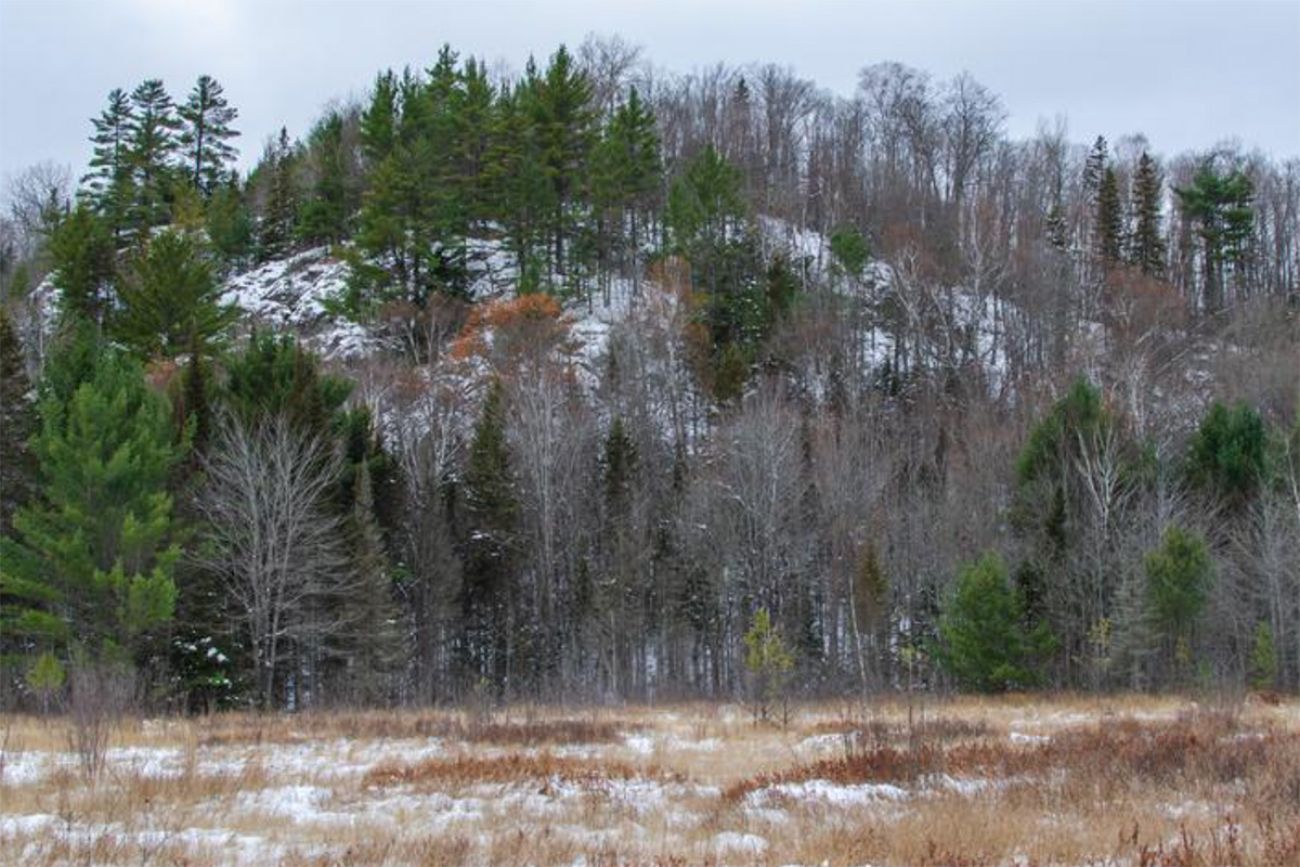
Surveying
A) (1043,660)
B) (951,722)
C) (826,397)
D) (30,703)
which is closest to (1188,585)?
(1043,660)

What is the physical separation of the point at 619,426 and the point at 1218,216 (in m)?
45.0

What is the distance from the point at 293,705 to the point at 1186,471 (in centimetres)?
2828

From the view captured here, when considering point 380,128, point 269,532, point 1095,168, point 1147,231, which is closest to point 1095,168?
point 1095,168

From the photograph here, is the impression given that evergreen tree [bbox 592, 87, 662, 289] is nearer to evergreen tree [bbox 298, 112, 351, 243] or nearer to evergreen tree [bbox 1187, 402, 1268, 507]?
evergreen tree [bbox 298, 112, 351, 243]

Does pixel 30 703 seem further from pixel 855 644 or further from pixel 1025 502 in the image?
pixel 1025 502

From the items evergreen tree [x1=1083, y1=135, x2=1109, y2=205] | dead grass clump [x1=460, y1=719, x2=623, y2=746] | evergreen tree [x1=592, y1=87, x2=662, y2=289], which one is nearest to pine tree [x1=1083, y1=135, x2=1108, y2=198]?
evergreen tree [x1=1083, y1=135, x2=1109, y2=205]

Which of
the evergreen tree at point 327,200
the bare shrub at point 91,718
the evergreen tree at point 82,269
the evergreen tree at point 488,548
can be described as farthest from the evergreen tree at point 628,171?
the bare shrub at point 91,718

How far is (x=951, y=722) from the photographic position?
17.4 meters

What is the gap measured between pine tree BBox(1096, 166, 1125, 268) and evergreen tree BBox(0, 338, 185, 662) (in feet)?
186

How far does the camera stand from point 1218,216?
67562 millimetres

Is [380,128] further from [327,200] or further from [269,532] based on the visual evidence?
[269,532]

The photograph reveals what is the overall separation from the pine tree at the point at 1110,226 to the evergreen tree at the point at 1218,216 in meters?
3.46

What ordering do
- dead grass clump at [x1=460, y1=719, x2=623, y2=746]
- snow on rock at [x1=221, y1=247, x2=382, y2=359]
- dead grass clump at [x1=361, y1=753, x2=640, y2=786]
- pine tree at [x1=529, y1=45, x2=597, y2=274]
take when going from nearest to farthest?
dead grass clump at [x1=361, y1=753, x2=640, y2=786] → dead grass clump at [x1=460, y1=719, x2=623, y2=746] → snow on rock at [x1=221, y1=247, x2=382, y2=359] → pine tree at [x1=529, y1=45, x2=597, y2=274]

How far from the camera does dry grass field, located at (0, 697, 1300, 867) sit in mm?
7770
